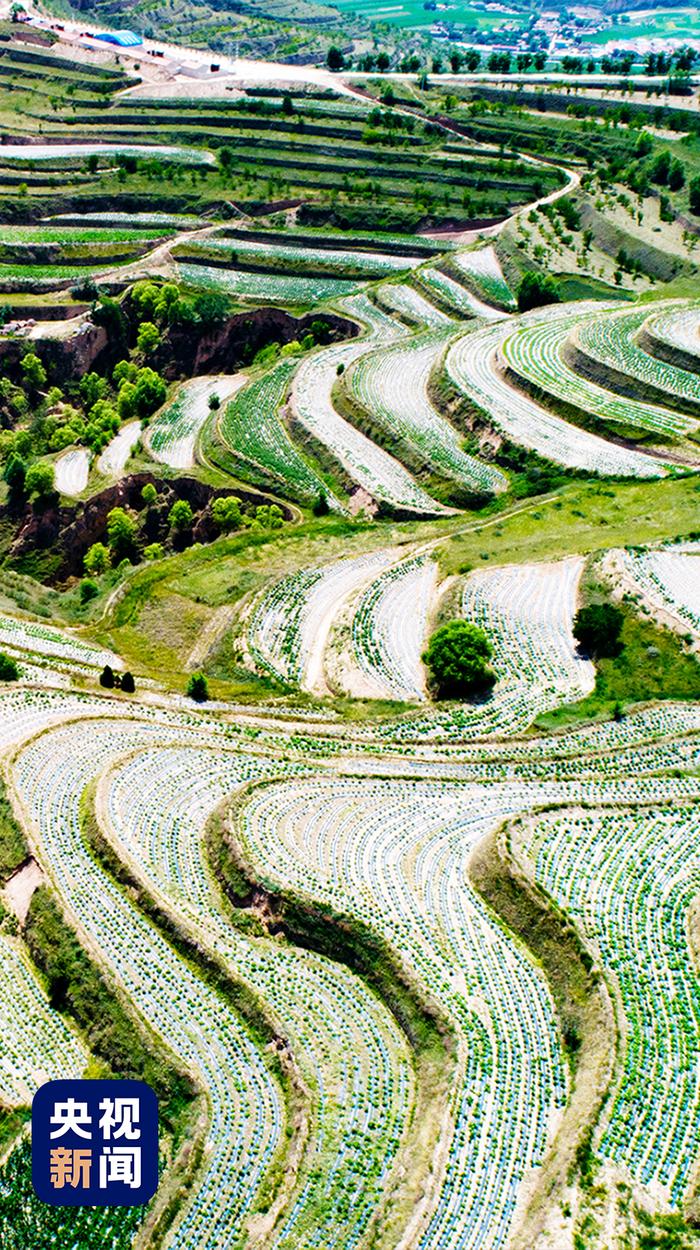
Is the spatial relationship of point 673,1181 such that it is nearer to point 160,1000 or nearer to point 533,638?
point 160,1000

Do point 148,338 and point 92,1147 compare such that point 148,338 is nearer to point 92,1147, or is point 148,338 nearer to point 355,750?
point 355,750

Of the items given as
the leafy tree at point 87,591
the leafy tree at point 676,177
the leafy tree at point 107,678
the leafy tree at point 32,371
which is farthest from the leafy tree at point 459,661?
the leafy tree at point 676,177

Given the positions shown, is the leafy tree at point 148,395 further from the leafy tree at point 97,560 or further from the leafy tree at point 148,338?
the leafy tree at point 97,560

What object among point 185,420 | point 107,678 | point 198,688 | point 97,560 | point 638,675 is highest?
point 185,420

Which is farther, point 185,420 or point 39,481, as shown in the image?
point 185,420

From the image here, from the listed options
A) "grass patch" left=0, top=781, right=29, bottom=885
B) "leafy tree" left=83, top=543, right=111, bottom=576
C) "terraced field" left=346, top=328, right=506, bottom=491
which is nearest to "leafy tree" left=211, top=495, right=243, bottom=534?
"leafy tree" left=83, top=543, right=111, bottom=576

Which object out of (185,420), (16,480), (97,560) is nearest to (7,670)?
(97,560)

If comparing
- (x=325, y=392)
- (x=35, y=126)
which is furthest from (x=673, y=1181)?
(x=35, y=126)
